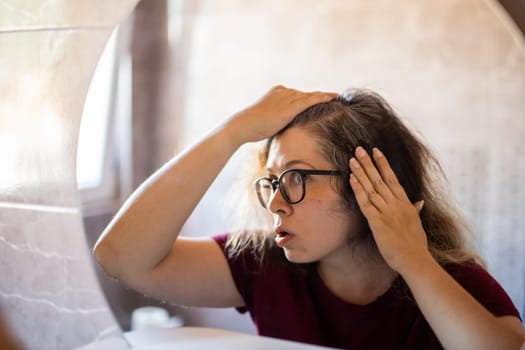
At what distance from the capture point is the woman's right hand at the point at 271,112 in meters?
0.74

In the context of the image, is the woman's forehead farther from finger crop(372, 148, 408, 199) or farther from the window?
the window

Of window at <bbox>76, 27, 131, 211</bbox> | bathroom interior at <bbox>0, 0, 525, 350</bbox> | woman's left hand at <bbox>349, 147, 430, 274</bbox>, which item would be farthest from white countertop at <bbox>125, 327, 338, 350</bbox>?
window at <bbox>76, 27, 131, 211</bbox>

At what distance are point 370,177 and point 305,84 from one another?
164 millimetres

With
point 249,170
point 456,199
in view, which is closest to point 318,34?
point 249,170

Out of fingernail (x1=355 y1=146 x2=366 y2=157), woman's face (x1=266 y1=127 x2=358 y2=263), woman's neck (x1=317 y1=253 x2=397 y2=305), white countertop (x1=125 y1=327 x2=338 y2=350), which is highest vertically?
fingernail (x1=355 y1=146 x2=366 y2=157)

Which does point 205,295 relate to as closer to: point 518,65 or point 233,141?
point 233,141

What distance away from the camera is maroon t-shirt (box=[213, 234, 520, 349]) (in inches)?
26.6

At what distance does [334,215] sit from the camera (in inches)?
29.2

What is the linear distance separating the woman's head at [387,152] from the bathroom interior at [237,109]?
0.02 m

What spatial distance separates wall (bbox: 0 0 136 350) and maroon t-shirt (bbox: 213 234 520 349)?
0.24 meters

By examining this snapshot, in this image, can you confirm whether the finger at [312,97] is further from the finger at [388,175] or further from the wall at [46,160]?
the wall at [46,160]

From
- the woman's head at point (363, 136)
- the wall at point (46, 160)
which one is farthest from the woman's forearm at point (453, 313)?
the wall at point (46, 160)

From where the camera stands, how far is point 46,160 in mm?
697

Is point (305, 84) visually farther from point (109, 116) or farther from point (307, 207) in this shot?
point (109, 116)
